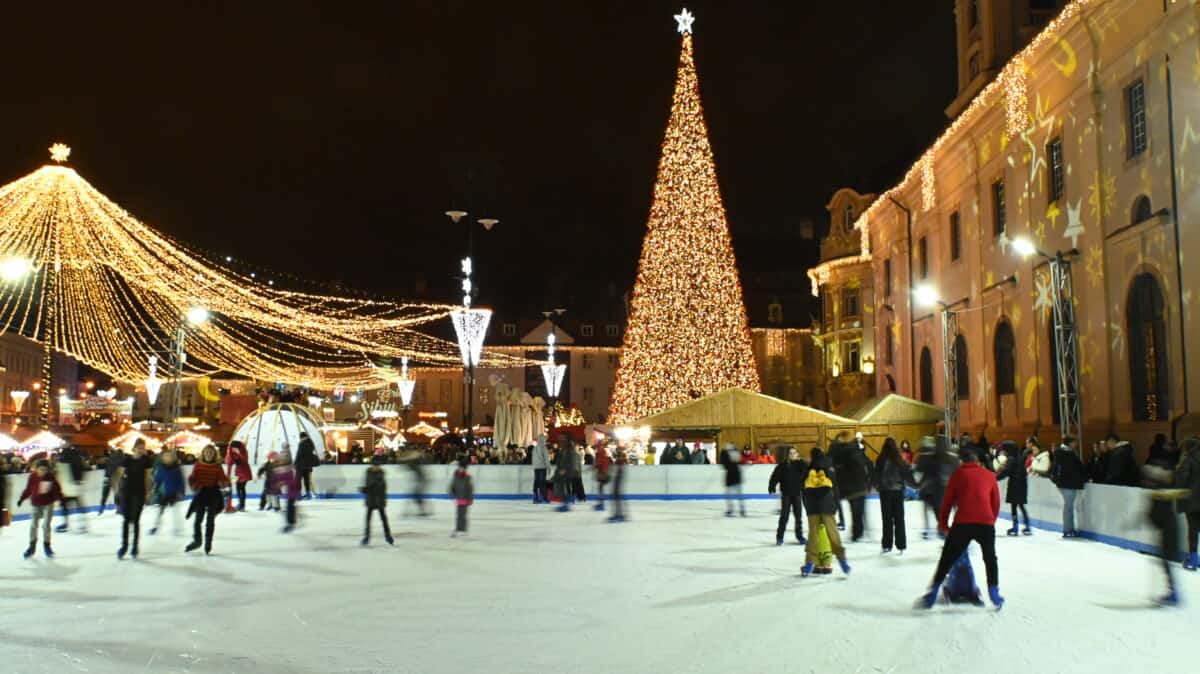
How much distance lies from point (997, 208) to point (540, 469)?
1495 cm

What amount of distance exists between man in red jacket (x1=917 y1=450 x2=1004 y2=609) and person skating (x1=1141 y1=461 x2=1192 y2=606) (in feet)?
5.75

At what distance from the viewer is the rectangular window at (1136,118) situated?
20.7 m

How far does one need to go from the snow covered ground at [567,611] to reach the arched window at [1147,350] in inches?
241

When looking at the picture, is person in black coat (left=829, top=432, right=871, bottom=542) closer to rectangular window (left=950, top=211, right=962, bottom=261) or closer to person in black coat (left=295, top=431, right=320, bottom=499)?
person in black coat (left=295, top=431, right=320, bottom=499)

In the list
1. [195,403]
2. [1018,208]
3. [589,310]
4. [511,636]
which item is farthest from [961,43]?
[195,403]

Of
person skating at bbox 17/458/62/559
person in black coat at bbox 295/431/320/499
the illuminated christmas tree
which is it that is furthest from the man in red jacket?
the illuminated christmas tree

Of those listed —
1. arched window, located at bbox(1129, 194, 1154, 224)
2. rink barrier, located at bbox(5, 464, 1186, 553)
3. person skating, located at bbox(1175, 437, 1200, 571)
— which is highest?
arched window, located at bbox(1129, 194, 1154, 224)

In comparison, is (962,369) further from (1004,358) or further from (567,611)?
(567,611)

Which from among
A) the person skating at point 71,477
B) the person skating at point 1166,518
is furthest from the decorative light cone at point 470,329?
the person skating at point 1166,518

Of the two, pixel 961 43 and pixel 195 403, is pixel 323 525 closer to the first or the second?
pixel 961 43

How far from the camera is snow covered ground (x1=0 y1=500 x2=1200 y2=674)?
762 cm

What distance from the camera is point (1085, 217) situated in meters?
22.9

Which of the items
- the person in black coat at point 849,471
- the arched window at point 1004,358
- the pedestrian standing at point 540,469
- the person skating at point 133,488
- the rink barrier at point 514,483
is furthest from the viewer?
the arched window at point 1004,358

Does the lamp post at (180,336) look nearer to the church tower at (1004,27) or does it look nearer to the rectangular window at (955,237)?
the rectangular window at (955,237)
